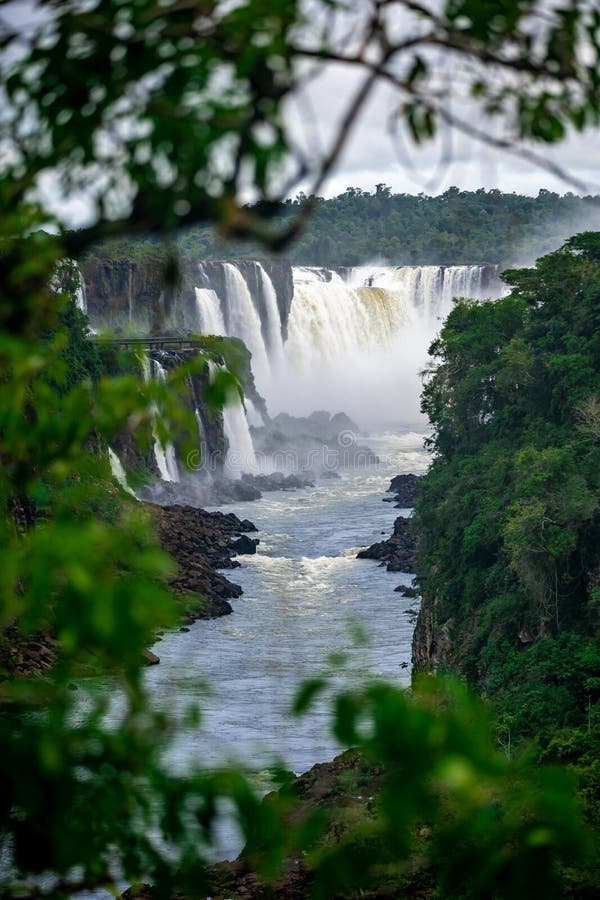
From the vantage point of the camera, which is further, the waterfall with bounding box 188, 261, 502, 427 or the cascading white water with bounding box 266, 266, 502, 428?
the cascading white water with bounding box 266, 266, 502, 428

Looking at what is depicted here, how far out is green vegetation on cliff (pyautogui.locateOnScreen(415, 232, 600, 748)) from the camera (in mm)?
16750

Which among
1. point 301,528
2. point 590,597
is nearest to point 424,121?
point 590,597

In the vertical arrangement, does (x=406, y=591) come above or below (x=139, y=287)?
below

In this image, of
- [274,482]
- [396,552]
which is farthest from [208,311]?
[396,552]

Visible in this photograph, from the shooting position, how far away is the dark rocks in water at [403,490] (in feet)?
130

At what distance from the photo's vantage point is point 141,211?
10.0 feet

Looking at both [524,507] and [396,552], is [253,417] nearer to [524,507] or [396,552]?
[396,552]

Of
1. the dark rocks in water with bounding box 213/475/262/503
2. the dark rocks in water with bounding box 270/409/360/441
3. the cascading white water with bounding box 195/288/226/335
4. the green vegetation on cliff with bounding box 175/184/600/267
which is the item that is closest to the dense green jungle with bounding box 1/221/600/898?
the dark rocks in water with bounding box 213/475/262/503

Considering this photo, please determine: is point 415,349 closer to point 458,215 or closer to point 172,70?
point 458,215

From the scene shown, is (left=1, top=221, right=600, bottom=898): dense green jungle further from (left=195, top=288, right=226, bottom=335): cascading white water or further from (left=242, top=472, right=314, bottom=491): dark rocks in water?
(left=195, top=288, right=226, bottom=335): cascading white water

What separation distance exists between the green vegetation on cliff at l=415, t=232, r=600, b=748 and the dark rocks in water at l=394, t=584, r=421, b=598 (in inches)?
129

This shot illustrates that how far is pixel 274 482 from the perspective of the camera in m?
44.3

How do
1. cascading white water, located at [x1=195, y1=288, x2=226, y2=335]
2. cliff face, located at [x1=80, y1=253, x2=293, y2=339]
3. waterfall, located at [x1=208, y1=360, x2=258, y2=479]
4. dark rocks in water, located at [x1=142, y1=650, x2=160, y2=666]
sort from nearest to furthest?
dark rocks in water, located at [x1=142, y1=650, x2=160, y2=666]
waterfall, located at [x1=208, y1=360, x2=258, y2=479]
cliff face, located at [x1=80, y1=253, x2=293, y2=339]
cascading white water, located at [x1=195, y1=288, x2=226, y2=335]

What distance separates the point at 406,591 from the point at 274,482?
646 inches
